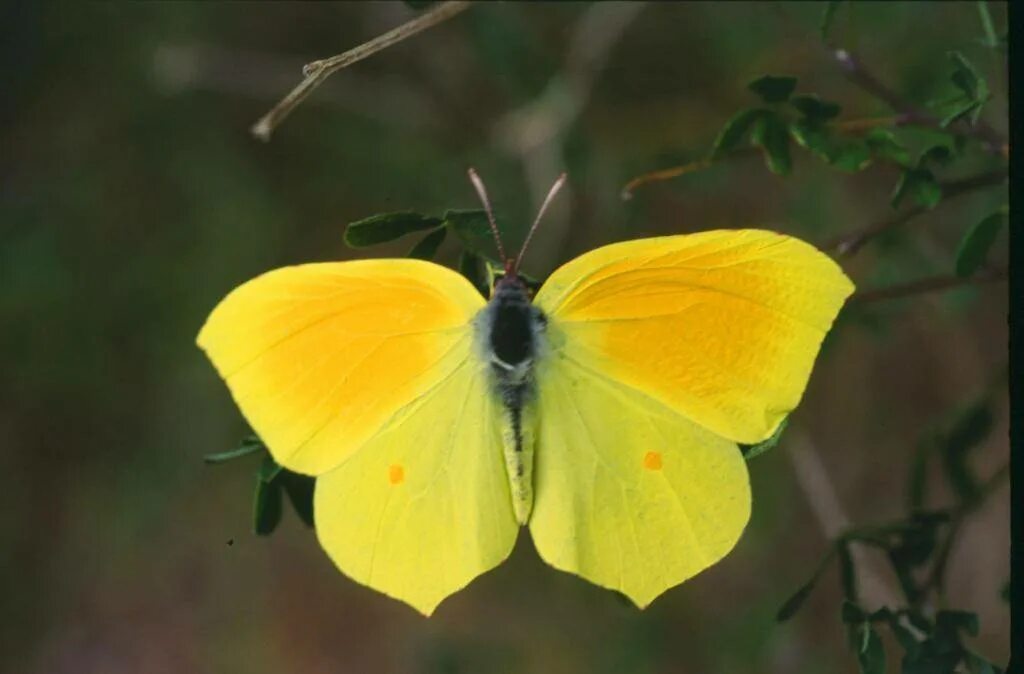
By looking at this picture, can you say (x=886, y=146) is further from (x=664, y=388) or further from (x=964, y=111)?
(x=664, y=388)

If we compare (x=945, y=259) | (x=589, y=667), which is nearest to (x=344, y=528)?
(x=945, y=259)

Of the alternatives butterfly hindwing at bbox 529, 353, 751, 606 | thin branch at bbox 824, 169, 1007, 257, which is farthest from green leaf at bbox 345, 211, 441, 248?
thin branch at bbox 824, 169, 1007, 257

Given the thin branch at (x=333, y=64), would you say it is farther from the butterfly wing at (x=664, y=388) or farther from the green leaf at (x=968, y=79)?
the green leaf at (x=968, y=79)

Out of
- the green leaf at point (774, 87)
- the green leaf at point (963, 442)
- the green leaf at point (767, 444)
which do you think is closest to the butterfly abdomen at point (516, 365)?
the green leaf at point (767, 444)

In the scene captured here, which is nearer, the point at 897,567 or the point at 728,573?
the point at 897,567

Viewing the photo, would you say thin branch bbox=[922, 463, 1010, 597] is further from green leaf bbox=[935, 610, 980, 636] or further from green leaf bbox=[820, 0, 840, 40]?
green leaf bbox=[820, 0, 840, 40]

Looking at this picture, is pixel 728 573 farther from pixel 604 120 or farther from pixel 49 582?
pixel 49 582
